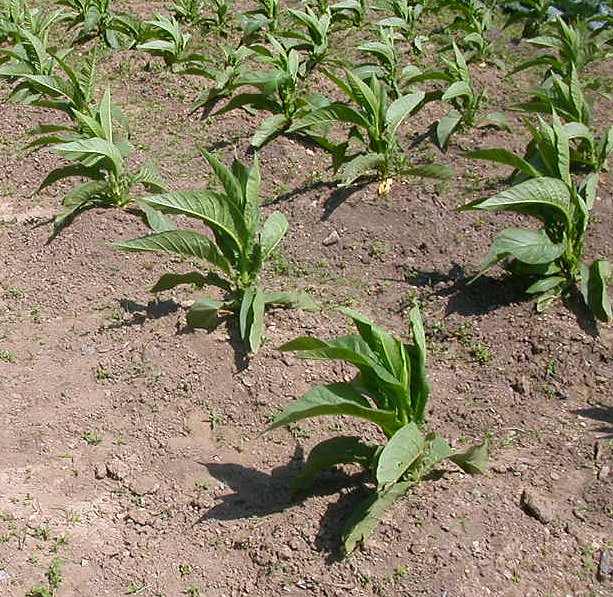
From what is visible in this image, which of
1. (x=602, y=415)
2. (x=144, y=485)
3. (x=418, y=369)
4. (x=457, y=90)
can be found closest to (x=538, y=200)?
(x=602, y=415)

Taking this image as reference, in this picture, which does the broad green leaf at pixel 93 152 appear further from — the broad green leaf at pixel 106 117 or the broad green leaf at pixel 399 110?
the broad green leaf at pixel 399 110

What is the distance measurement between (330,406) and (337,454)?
39 centimetres

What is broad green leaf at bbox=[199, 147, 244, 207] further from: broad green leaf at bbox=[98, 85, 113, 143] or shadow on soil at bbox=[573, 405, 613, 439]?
shadow on soil at bbox=[573, 405, 613, 439]

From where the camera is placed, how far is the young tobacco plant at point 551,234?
179 inches

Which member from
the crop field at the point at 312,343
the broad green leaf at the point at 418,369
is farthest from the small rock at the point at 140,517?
the broad green leaf at the point at 418,369

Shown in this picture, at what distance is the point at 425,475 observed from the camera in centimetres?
379

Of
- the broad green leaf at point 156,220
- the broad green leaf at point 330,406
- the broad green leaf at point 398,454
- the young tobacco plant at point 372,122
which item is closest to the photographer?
the broad green leaf at point 398,454

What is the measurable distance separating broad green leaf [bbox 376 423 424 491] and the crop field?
0.01 meters

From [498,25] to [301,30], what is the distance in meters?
1.91

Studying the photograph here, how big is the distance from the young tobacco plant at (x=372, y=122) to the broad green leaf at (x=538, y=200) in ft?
3.63

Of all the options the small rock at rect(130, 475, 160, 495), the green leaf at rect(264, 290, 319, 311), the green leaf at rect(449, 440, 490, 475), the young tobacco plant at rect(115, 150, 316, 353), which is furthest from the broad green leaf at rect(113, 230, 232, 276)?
the green leaf at rect(449, 440, 490, 475)

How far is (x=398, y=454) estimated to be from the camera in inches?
131

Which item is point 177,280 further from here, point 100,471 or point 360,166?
point 360,166

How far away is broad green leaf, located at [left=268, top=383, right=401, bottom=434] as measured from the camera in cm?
337
